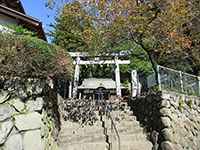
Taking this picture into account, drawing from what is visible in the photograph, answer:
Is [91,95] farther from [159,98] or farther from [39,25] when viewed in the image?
[159,98]

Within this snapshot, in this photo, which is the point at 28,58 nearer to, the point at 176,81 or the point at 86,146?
the point at 86,146

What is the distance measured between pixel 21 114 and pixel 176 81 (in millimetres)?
10421

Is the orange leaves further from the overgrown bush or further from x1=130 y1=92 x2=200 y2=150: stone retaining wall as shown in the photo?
the overgrown bush

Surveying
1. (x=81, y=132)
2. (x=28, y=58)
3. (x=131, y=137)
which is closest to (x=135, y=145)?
(x=131, y=137)

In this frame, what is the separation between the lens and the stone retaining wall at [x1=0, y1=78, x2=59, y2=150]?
6691mm

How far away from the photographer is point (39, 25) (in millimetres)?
17688

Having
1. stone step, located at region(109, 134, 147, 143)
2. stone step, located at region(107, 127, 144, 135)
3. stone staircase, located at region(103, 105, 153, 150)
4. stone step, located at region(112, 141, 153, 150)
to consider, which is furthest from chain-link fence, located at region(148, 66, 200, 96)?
stone step, located at region(112, 141, 153, 150)

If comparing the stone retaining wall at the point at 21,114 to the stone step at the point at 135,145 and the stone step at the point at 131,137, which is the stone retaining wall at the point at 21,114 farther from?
the stone step at the point at 131,137

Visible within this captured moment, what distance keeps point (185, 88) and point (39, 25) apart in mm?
7233

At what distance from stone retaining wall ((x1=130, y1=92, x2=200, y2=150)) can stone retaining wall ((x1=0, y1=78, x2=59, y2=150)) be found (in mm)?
5932

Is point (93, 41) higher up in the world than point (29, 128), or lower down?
higher up

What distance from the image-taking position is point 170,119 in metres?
13.5

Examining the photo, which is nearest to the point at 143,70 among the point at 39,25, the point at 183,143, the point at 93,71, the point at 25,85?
the point at 93,71

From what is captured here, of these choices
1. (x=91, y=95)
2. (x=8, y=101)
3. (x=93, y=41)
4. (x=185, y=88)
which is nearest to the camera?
(x=8, y=101)
